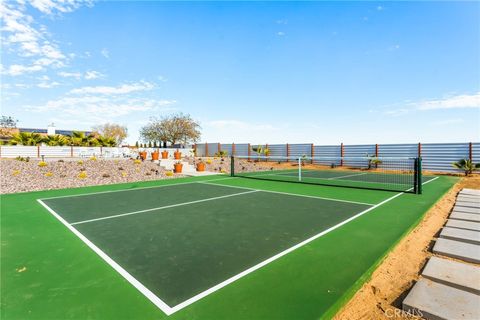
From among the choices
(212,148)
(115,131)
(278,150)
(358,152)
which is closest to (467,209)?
(358,152)

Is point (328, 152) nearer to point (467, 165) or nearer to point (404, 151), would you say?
point (404, 151)

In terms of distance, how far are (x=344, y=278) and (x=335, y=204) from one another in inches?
183

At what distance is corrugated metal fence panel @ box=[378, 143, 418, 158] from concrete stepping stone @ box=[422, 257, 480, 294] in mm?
18864

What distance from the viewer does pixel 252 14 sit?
43.9ft

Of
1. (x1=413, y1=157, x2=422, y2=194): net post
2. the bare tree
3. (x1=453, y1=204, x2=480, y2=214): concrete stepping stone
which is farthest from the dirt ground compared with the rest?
the bare tree

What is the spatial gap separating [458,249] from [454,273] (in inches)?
41.3

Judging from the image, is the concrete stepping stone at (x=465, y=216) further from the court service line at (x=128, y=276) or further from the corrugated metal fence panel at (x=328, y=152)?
the corrugated metal fence panel at (x=328, y=152)

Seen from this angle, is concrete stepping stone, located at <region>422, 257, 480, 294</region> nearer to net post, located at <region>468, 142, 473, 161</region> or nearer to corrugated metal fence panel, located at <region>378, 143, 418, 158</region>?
net post, located at <region>468, 142, 473, 161</region>

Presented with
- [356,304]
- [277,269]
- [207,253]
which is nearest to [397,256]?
[356,304]

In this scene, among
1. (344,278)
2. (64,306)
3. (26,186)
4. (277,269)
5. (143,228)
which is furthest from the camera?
(26,186)

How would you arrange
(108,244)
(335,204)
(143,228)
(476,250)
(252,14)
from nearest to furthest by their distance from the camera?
(476,250) → (108,244) → (143,228) → (335,204) → (252,14)

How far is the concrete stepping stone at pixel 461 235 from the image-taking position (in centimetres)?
438

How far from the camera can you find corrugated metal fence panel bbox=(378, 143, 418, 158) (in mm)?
19516

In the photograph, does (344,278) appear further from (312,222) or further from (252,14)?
(252,14)
